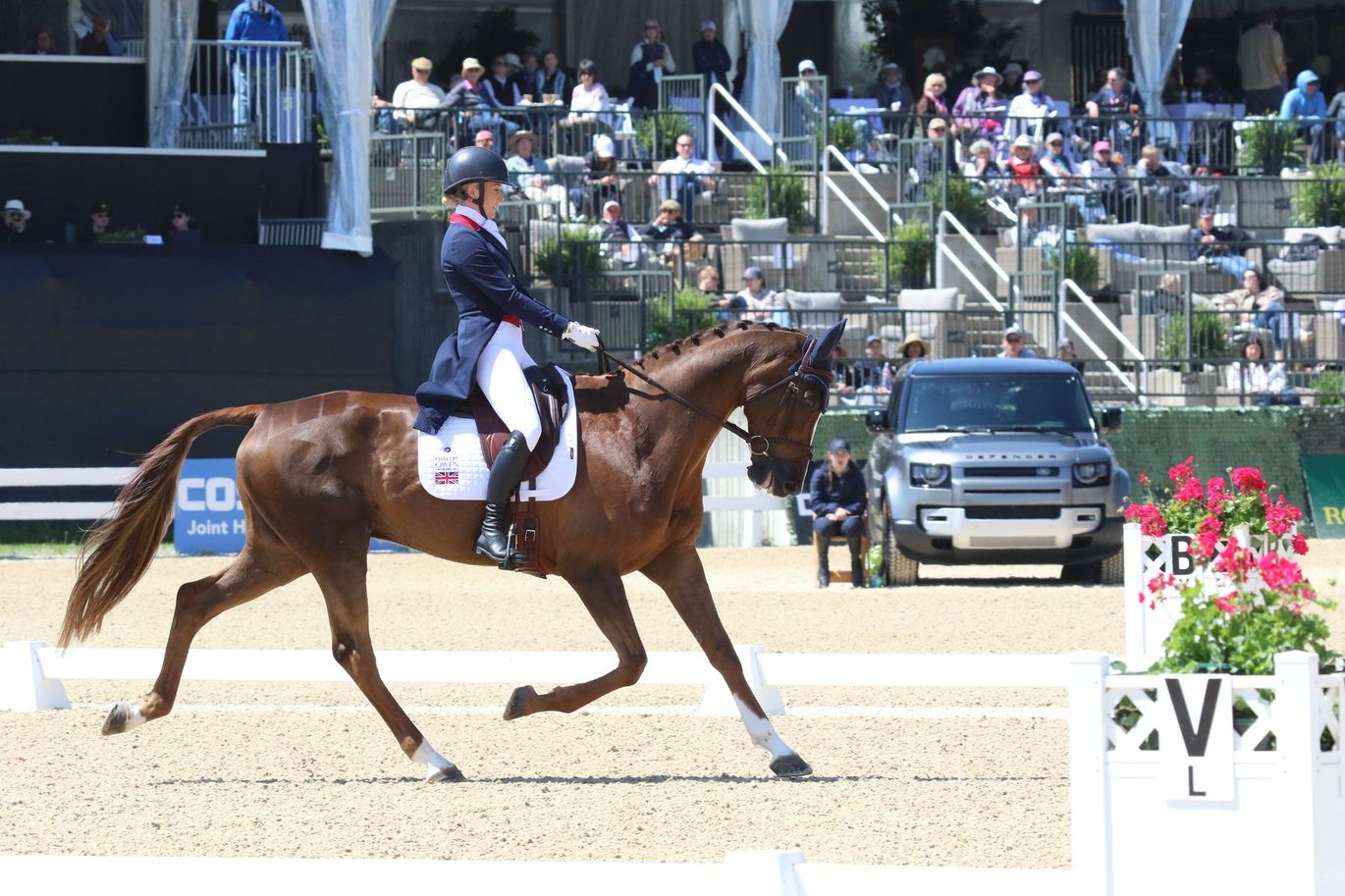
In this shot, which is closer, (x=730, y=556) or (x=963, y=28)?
(x=730, y=556)

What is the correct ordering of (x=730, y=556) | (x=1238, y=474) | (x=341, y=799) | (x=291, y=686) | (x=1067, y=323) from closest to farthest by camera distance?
1. (x=341, y=799)
2. (x=1238, y=474)
3. (x=291, y=686)
4. (x=730, y=556)
5. (x=1067, y=323)

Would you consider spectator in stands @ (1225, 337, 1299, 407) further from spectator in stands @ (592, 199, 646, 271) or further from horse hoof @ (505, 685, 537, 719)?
horse hoof @ (505, 685, 537, 719)

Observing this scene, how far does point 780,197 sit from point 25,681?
15.3 metres

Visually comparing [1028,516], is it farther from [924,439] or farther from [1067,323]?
[1067,323]

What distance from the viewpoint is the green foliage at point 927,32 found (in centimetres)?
2941

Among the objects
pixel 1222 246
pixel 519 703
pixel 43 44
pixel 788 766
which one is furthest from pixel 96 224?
pixel 788 766

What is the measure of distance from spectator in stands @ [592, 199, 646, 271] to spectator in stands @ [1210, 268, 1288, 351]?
249 inches

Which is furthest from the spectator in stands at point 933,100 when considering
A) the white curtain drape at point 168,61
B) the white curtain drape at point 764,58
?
the white curtain drape at point 168,61

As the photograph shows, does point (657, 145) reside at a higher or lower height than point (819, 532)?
higher

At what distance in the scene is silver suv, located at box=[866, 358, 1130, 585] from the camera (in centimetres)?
1563

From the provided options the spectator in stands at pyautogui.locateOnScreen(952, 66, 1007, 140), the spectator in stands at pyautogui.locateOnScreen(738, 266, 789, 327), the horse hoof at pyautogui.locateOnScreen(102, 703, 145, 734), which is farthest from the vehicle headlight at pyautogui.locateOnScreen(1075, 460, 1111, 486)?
the spectator in stands at pyautogui.locateOnScreen(952, 66, 1007, 140)

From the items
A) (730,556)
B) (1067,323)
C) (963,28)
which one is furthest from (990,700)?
(963,28)

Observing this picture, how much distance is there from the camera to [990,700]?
32.7ft

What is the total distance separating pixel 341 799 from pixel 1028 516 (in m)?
9.32
